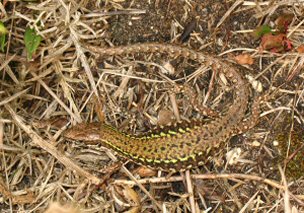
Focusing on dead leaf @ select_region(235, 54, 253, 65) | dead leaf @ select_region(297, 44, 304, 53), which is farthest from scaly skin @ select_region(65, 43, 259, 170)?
dead leaf @ select_region(297, 44, 304, 53)

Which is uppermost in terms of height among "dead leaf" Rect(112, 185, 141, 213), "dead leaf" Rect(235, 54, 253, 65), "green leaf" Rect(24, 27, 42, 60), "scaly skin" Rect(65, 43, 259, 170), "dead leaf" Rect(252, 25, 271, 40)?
"dead leaf" Rect(252, 25, 271, 40)

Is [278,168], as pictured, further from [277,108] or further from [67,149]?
[67,149]

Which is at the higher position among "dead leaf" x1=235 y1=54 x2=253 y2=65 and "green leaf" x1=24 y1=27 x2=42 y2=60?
"dead leaf" x1=235 y1=54 x2=253 y2=65

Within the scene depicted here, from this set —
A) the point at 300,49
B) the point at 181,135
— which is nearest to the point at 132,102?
Answer: the point at 181,135

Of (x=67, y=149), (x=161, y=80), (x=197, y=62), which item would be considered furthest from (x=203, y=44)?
(x=67, y=149)

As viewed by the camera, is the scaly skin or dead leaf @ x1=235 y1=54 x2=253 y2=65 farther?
dead leaf @ x1=235 y1=54 x2=253 y2=65

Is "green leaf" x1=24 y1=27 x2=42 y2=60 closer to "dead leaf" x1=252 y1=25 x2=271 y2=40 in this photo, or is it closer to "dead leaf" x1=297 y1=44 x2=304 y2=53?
"dead leaf" x1=252 y1=25 x2=271 y2=40

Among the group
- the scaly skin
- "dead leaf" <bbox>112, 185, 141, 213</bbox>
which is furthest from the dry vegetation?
the scaly skin
